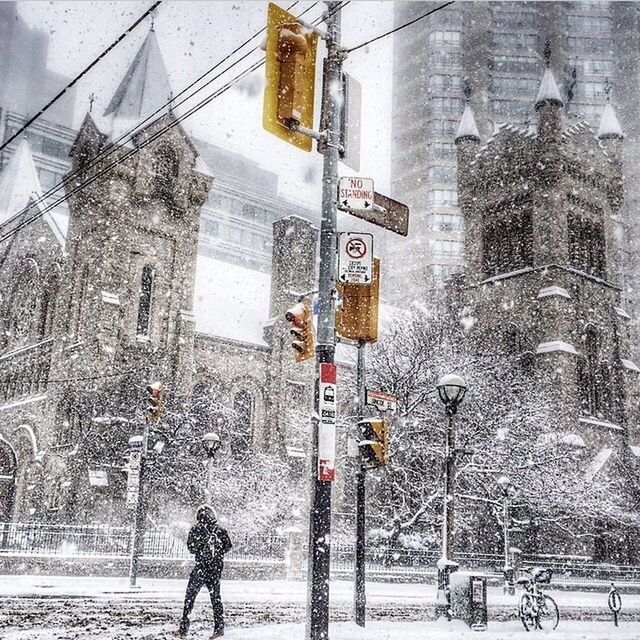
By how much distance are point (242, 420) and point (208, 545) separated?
28.6 meters

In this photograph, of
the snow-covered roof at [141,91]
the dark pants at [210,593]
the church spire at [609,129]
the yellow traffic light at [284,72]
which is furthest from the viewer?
the church spire at [609,129]

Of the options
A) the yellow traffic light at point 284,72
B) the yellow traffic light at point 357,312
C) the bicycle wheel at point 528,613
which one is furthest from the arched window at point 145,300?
the yellow traffic light at point 284,72

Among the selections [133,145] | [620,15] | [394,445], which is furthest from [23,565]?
[620,15]

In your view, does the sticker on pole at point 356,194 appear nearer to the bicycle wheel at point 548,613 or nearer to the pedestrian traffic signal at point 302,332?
the pedestrian traffic signal at point 302,332

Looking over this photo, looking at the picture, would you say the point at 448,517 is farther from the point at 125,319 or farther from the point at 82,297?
the point at 82,297

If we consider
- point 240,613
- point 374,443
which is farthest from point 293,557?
point 374,443

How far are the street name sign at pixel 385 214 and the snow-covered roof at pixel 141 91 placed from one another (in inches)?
1213

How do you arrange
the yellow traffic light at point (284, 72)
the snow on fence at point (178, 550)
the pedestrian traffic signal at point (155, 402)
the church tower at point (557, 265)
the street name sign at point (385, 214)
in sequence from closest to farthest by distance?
the yellow traffic light at point (284, 72) < the street name sign at point (385, 214) < the pedestrian traffic signal at point (155, 402) < the snow on fence at point (178, 550) < the church tower at point (557, 265)

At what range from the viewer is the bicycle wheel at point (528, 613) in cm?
1505

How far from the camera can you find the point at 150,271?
125 feet

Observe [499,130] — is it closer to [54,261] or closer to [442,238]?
[54,261]

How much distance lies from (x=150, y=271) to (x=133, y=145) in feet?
19.5

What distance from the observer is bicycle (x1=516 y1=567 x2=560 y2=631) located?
1509 cm

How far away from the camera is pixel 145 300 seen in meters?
37.7
